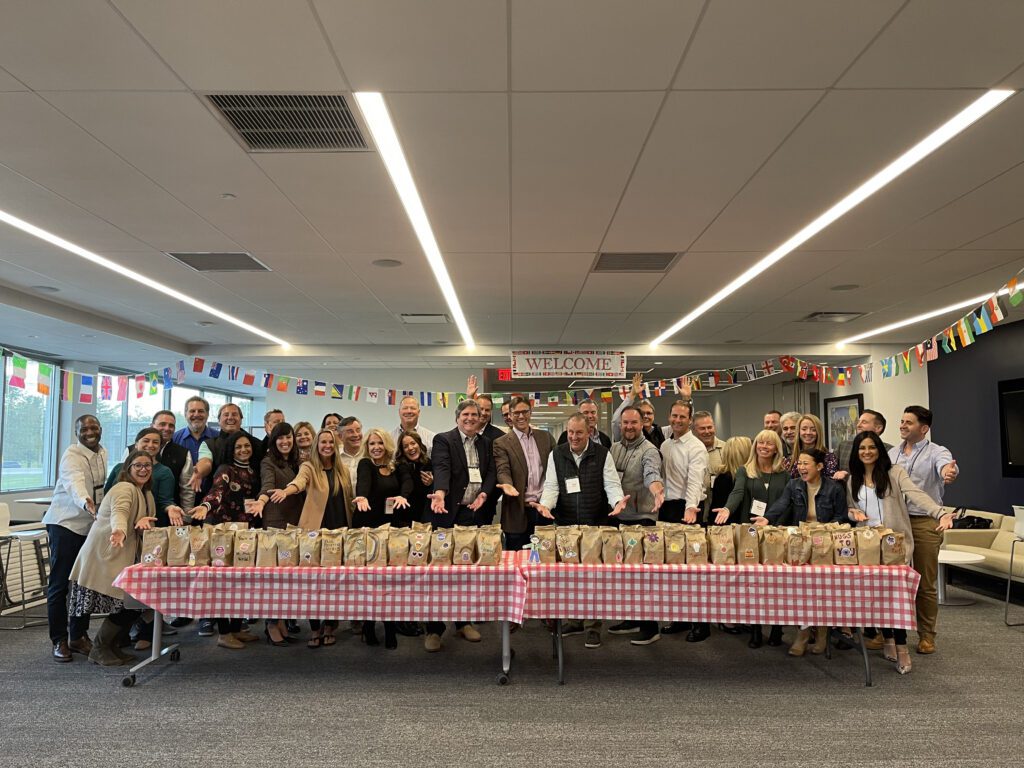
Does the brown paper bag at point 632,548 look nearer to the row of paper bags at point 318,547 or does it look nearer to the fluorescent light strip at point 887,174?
the row of paper bags at point 318,547

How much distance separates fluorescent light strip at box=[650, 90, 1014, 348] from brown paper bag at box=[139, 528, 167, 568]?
457 centimetres

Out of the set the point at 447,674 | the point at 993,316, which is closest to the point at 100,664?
the point at 447,674

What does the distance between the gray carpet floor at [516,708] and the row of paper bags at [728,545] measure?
26.9 inches

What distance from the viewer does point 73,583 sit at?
161 inches

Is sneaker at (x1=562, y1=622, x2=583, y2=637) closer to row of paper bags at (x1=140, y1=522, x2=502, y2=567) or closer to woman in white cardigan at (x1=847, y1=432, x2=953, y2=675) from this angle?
row of paper bags at (x1=140, y1=522, x2=502, y2=567)

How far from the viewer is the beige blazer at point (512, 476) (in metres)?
4.75

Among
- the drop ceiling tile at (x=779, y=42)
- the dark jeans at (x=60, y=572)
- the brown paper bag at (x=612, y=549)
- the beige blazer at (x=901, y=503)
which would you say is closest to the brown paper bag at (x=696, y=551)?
the brown paper bag at (x=612, y=549)

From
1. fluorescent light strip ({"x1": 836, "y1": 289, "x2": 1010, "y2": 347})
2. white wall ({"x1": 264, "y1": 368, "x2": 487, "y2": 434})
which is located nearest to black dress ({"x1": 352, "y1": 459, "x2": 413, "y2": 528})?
fluorescent light strip ({"x1": 836, "y1": 289, "x2": 1010, "y2": 347})

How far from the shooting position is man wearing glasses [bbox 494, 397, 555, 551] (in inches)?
187

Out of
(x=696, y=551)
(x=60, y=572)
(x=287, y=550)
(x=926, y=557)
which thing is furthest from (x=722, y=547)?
(x=60, y=572)

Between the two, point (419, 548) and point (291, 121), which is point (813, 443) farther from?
point (291, 121)

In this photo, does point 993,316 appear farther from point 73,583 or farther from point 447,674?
point 73,583

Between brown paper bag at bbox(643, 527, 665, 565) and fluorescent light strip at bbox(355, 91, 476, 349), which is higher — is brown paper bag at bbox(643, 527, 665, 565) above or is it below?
below

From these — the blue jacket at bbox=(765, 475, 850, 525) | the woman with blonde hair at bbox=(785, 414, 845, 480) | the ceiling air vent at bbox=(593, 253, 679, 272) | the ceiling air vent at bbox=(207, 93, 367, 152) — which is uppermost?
the ceiling air vent at bbox=(207, 93, 367, 152)
